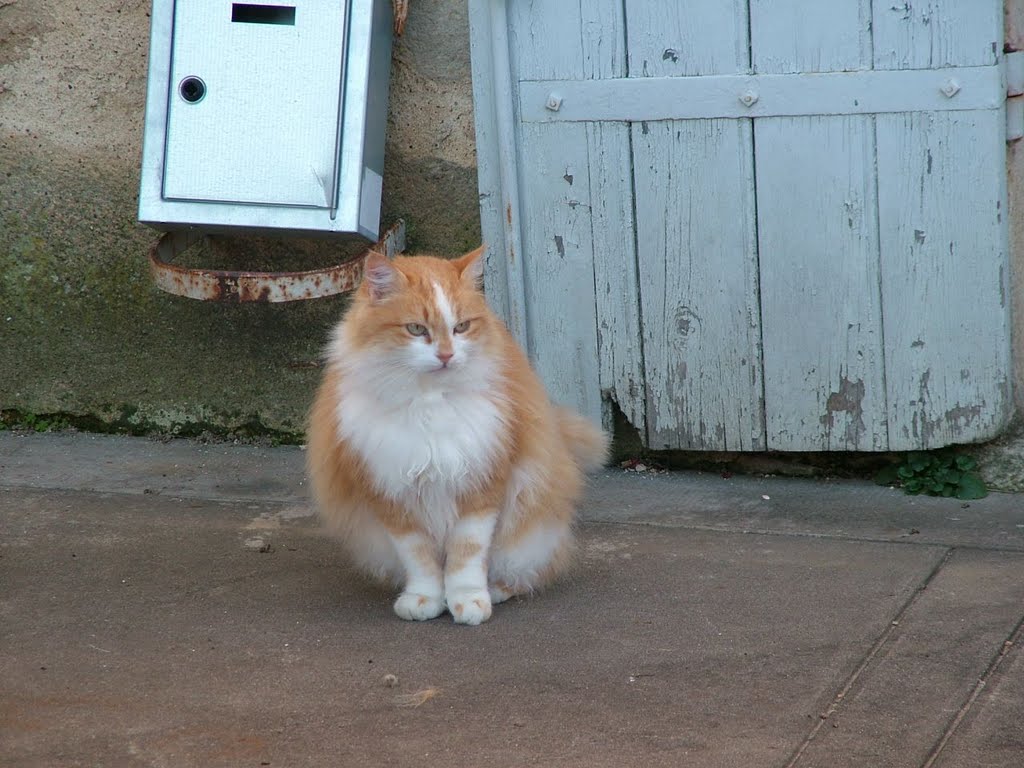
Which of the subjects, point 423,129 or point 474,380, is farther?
point 423,129

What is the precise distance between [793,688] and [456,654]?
73 cm

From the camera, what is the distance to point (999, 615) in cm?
293

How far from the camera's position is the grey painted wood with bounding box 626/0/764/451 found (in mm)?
3594

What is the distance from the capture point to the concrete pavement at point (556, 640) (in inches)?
96.4

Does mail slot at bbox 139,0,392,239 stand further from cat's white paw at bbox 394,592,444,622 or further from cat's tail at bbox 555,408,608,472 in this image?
cat's white paw at bbox 394,592,444,622

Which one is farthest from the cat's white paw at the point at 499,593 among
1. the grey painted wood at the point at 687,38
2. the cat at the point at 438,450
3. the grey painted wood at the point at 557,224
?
the grey painted wood at the point at 687,38

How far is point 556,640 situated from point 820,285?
1.40m

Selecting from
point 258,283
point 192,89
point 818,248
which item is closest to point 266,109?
point 192,89

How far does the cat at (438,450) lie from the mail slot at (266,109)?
728 mm

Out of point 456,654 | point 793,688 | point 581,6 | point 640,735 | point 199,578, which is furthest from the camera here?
point 581,6

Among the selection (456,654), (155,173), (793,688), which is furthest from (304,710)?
(155,173)

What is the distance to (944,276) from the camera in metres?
3.58

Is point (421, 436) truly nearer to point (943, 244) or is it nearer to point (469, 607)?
point (469, 607)

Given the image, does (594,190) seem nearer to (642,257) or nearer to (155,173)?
(642,257)
